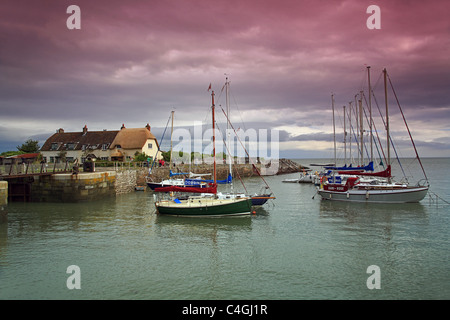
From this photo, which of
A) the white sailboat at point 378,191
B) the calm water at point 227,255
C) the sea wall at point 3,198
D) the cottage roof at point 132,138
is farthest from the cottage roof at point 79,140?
the white sailboat at point 378,191

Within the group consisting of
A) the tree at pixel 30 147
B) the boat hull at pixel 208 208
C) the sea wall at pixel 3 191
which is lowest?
the boat hull at pixel 208 208

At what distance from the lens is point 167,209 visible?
28.2 metres

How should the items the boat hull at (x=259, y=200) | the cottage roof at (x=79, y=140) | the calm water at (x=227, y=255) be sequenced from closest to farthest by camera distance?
the calm water at (x=227, y=255)
the boat hull at (x=259, y=200)
the cottage roof at (x=79, y=140)

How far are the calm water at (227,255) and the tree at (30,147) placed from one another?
54.6 m

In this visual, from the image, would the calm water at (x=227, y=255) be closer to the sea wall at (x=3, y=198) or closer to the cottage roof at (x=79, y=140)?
the sea wall at (x=3, y=198)

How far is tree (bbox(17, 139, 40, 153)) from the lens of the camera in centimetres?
7706

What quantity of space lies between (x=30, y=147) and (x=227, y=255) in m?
76.8

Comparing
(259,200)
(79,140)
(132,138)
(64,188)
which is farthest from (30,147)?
(259,200)

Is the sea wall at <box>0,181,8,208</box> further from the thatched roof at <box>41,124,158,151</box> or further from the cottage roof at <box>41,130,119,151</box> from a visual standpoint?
the cottage roof at <box>41,130,119,151</box>

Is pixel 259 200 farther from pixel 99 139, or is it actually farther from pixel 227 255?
pixel 99 139

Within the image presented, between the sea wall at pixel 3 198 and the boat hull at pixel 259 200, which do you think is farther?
the boat hull at pixel 259 200

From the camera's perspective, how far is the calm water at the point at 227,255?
44.3 ft

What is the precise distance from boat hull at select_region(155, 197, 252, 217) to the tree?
6349 cm
